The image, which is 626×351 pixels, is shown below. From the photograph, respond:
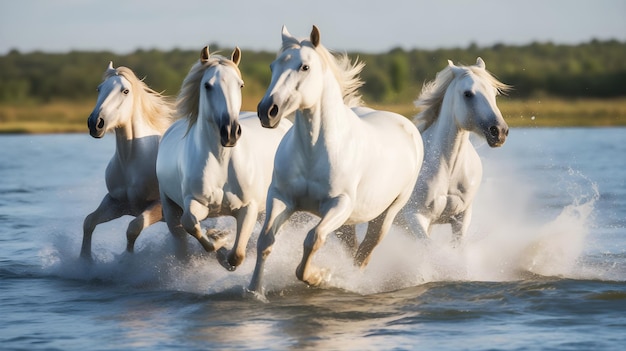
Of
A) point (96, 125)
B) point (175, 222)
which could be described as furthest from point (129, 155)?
point (175, 222)

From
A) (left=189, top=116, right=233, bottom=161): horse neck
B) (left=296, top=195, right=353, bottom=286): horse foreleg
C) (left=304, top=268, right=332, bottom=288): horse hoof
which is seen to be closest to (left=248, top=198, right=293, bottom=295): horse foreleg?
(left=296, top=195, right=353, bottom=286): horse foreleg

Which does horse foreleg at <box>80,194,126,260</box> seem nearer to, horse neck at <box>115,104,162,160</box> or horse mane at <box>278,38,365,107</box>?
horse neck at <box>115,104,162,160</box>

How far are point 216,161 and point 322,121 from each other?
0.87 meters

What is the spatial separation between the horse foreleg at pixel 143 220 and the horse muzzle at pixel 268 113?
2127mm

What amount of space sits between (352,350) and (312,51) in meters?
1.94

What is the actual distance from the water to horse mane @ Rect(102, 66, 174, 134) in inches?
38.6

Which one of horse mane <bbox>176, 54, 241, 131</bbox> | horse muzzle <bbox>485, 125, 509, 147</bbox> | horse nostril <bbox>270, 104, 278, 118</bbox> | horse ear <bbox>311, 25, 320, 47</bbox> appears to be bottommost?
horse nostril <bbox>270, 104, 278, 118</bbox>

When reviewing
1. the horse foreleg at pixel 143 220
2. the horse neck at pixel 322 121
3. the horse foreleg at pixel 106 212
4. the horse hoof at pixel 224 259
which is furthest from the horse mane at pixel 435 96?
the horse foreleg at pixel 106 212

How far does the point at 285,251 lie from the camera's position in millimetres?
8797

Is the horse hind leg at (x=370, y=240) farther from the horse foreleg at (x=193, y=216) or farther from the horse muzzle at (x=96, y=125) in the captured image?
the horse muzzle at (x=96, y=125)

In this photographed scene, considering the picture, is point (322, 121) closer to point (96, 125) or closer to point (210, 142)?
point (210, 142)

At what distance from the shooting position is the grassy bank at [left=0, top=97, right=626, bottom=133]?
3256cm

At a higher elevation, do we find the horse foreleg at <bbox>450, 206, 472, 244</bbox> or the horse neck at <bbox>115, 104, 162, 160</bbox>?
the horse neck at <bbox>115, 104, 162, 160</bbox>

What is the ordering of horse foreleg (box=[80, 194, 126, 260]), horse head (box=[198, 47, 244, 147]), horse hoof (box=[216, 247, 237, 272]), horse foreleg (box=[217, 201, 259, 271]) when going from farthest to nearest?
horse foreleg (box=[80, 194, 126, 260]) < horse hoof (box=[216, 247, 237, 272]) < horse foreleg (box=[217, 201, 259, 271]) < horse head (box=[198, 47, 244, 147])
